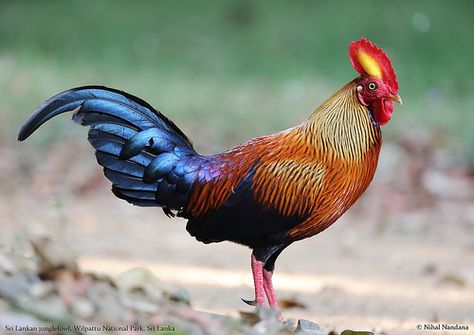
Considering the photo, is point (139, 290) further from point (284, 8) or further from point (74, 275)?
point (284, 8)

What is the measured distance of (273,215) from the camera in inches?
187

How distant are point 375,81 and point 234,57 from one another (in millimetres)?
12277

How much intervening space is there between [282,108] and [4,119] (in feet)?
11.6

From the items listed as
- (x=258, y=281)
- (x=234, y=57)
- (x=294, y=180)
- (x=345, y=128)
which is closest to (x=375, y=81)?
(x=345, y=128)

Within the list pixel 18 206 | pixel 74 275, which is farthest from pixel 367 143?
pixel 18 206

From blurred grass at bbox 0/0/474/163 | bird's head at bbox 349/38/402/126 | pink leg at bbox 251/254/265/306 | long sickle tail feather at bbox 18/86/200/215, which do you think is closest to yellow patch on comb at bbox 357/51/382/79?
bird's head at bbox 349/38/402/126

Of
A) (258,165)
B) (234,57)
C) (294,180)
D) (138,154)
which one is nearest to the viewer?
(294,180)

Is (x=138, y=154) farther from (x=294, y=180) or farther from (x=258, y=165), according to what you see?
(x=294, y=180)

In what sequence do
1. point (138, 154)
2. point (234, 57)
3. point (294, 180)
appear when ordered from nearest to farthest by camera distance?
1. point (294, 180)
2. point (138, 154)
3. point (234, 57)

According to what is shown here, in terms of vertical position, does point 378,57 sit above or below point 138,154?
above

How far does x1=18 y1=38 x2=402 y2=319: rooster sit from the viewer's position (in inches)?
187

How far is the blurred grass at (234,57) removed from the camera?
12.1 meters

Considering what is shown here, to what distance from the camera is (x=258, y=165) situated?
15.9 ft

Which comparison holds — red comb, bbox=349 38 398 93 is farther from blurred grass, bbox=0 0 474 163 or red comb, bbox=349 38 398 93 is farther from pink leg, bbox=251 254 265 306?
blurred grass, bbox=0 0 474 163
